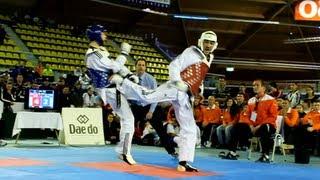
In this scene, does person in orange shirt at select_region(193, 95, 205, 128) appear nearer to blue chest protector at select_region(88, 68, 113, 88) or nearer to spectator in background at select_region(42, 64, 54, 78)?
blue chest protector at select_region(88, 68, 113, 88)

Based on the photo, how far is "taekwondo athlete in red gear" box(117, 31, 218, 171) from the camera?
21.8ft

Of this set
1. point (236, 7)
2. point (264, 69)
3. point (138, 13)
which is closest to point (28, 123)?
point (138, 13)

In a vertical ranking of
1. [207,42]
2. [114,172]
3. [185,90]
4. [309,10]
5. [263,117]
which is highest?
[309,10]

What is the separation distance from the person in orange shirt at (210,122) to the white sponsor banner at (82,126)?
8.41ft

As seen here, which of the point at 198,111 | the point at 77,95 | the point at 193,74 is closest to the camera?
the point at 193,74

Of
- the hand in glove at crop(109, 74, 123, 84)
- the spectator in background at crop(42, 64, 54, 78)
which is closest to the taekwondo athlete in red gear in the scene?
the hand in glove at crop(109, 74, 123, 84)

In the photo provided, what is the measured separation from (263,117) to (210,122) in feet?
11.7

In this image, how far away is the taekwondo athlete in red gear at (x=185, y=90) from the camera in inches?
261

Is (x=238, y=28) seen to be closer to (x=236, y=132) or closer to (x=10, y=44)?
(x=10, y=44)

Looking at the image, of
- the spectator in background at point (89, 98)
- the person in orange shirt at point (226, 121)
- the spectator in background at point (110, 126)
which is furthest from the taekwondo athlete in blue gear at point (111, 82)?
the spectator in background at point (89, 98)

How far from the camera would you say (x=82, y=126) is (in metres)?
11.2

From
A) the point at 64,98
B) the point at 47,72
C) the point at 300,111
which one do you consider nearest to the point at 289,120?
the point at 300,111

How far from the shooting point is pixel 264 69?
3131 cm

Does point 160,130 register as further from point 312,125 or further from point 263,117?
point 312,125
